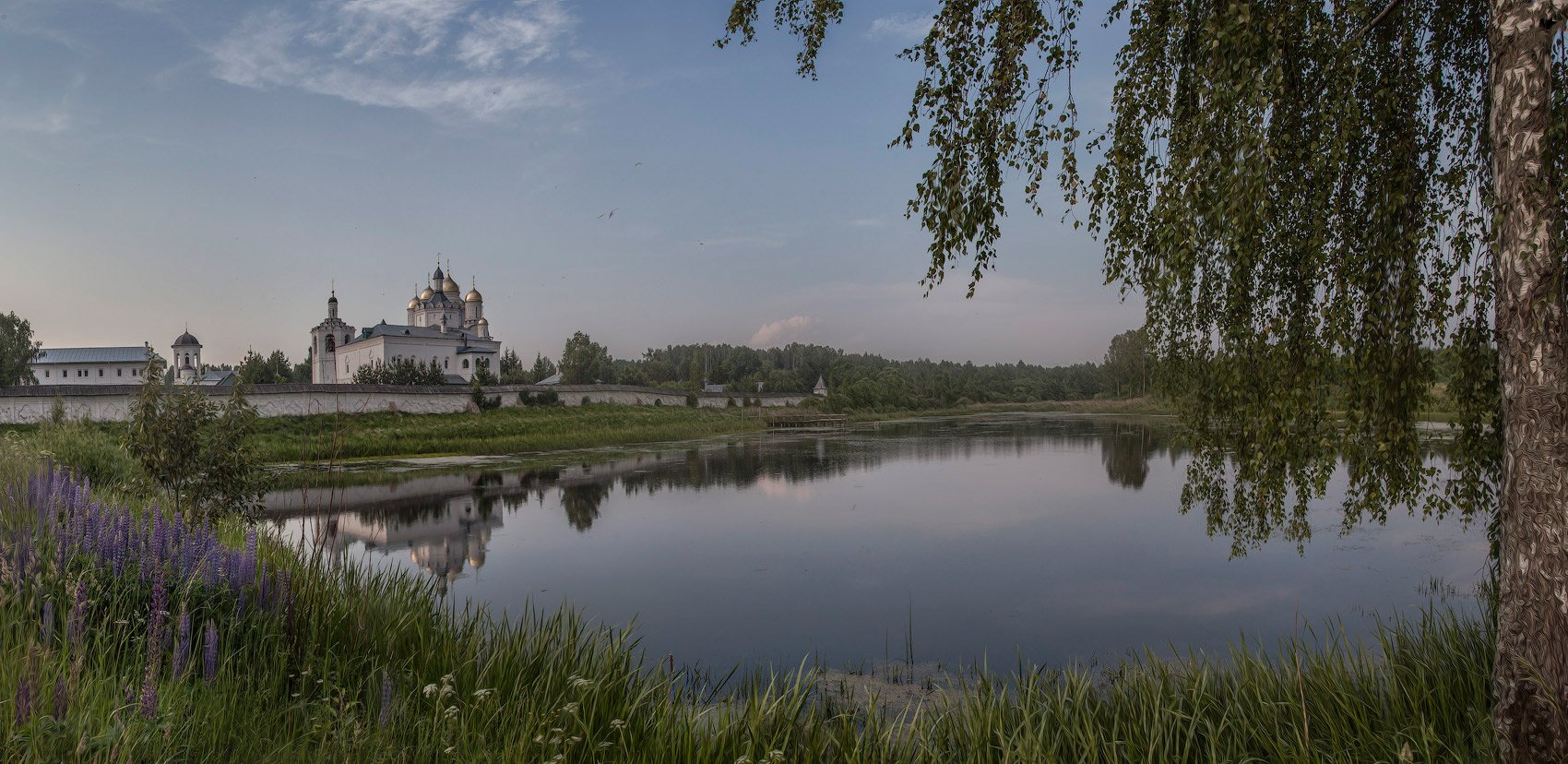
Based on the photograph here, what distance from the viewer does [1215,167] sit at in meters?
3.62

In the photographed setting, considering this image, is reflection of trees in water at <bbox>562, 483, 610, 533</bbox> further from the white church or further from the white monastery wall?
the white church

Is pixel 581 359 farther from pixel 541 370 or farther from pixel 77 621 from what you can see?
pixel 77 621

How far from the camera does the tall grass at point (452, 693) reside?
9.08 feet

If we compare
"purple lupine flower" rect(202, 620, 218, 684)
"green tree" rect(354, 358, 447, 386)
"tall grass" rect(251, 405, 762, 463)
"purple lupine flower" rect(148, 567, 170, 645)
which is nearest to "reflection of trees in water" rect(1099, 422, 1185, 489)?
"purple lupine flower" rect(202, 620, 218, 684)

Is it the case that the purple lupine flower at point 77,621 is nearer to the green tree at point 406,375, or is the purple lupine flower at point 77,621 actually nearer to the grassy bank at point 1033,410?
the green tree at point 406,375

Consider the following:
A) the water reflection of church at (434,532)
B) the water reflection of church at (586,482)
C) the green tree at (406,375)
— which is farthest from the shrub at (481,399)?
the water reflection of church at (434,532)

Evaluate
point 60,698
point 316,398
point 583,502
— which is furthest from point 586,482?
point 60,698

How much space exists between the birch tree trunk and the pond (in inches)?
38.5

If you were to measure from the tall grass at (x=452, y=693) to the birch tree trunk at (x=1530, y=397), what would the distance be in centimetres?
42

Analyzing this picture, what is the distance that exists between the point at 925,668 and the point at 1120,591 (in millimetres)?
4044

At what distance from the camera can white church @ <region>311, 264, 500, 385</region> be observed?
5909cm

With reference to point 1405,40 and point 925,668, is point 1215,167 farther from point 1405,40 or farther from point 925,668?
point 925,668

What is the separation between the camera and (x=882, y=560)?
11.5 meters

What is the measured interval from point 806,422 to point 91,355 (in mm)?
65265
